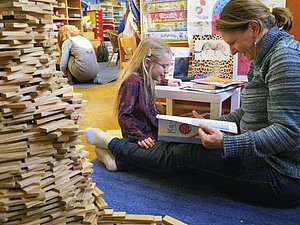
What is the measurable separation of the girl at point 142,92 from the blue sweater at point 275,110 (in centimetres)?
49

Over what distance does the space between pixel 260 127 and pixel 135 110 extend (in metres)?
0.59

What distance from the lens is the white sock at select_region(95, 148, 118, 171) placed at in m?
Result: 1.50

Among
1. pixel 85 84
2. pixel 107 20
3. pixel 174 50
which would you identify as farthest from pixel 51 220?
pixel 107 20

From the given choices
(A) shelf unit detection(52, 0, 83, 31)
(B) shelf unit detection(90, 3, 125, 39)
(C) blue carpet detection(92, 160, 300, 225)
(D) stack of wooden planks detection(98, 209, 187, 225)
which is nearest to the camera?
(D) stack of wooden planks detection(98, 209, 187, 225)

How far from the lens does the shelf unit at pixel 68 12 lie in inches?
244

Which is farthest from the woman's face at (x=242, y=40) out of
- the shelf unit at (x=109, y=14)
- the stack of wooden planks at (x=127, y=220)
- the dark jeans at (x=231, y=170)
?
the shelf unit at (x=109, y=14)

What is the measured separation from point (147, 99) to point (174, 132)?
1.06ft

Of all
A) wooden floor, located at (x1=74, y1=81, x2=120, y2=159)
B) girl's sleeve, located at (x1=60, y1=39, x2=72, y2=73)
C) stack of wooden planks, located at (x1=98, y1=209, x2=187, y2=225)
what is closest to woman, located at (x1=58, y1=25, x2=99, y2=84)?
girl's sleeve, located at (x1=60, y1=39, x2=72, y2=73)

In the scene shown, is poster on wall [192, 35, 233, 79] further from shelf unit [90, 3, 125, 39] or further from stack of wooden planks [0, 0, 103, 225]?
shelf unit [90, 3, 125, 39]

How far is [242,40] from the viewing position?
3.68ft

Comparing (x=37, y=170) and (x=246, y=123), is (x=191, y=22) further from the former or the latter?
(x=37, y=170)

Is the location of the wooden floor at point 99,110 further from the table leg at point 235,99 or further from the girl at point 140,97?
the table leg at point 235,99

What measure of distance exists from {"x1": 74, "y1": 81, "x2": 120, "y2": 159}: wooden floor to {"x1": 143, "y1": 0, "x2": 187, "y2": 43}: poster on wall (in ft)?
1.91

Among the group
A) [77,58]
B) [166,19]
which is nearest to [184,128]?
[166,19]
